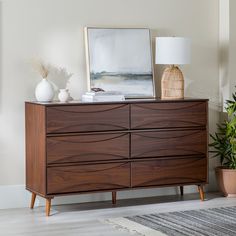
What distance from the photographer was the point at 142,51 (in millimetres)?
6188

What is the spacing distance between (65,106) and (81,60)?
2.40 feet

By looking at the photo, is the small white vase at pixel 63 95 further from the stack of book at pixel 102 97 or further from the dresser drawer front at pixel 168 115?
the dresser drawer front at pixel 168 115

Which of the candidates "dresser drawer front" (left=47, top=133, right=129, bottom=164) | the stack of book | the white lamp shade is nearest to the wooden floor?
"dresser drawer front" (left=47, top=133, right=129, bottom=164)

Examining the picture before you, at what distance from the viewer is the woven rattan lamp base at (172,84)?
605 centimetres

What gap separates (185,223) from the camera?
17.0ft

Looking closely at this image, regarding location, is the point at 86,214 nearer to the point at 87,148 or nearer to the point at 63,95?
the point at 87,148

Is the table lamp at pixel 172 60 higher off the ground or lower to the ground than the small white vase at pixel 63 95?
higher

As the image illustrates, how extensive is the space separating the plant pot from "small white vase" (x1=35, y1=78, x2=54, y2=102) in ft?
5.75

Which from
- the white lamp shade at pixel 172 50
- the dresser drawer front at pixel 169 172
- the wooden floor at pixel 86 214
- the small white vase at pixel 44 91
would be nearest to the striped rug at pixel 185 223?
the wooden floor at pixel 86 214

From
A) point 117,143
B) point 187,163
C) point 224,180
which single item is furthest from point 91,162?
point 224,180

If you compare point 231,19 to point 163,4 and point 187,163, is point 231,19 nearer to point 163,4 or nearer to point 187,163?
point 163,4

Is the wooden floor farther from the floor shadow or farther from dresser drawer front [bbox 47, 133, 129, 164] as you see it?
dresser drawer front [bbox 47, 133, 129, 164]

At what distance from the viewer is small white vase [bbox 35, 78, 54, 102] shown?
566 cm

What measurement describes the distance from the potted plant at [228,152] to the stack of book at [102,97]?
1105mm
